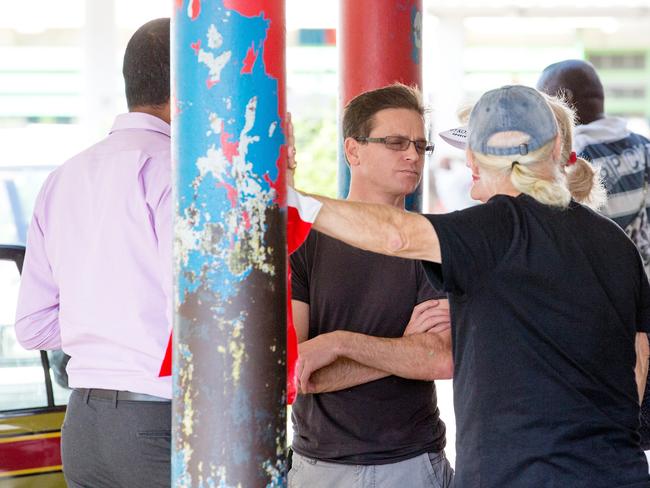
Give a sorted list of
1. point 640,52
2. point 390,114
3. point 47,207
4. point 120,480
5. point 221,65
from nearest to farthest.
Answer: point 221,65, point 120,480, point 47,207, point 390,114, point 640,52

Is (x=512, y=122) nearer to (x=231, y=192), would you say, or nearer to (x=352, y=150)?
(x=231, y=192)

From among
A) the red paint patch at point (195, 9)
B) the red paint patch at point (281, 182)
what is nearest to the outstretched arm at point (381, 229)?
the red paint patch at point (281, 182)

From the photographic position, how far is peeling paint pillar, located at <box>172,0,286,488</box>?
215cm

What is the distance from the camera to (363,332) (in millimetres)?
3186

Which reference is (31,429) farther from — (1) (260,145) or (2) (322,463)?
(1) (260,145)

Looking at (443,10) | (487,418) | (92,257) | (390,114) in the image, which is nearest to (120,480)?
(92,257)

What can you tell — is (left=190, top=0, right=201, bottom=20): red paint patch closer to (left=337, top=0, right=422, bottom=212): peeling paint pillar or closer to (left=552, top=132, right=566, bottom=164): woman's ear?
(left=552, top=132, right=566, bottom=164): woman's ear

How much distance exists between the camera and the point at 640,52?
35719 mm

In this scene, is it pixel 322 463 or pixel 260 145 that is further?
pixel 322 463

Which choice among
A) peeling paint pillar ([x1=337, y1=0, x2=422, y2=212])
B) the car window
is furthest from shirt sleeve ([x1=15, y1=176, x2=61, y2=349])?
the car window

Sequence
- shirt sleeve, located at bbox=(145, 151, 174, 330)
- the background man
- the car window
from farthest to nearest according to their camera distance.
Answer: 1. the car window
2. the background man
3. shirt sleeve, located at bbox=(145, 151, 174, 330)

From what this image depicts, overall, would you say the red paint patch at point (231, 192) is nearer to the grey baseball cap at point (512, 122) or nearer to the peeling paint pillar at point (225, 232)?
the peeling paint pillar at point (225, 232)

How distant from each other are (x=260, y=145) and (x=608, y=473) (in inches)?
42.9

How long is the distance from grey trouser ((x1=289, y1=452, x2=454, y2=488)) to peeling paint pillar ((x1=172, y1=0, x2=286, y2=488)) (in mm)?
930
